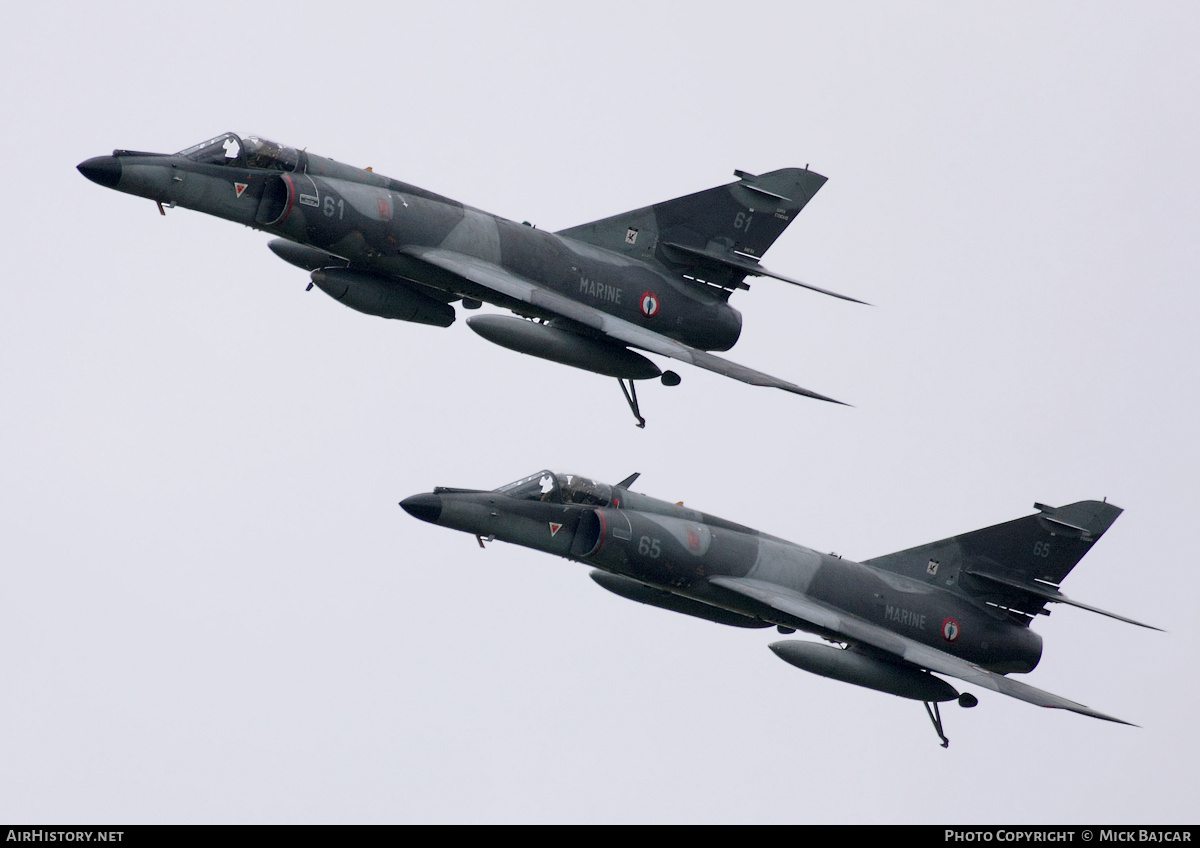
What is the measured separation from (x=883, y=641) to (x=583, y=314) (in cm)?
840

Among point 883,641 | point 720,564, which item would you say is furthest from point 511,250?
point 883,641

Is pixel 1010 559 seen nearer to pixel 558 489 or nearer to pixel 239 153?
pixel 558 489

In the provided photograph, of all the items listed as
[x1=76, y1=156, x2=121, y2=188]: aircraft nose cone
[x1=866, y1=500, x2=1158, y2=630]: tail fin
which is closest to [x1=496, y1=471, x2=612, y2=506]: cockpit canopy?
[x1=866, y1=500, x2=1158, y2=630]: tail fin

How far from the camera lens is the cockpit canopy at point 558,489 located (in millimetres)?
38344

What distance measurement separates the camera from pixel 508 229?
3941 centimetres

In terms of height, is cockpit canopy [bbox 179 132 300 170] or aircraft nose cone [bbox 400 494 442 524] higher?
cockpit canopy [bbox 179 132 300 170]

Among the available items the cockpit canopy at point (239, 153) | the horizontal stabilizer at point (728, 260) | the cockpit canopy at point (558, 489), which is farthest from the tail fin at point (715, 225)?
the cockpit canopy at point (239, 153)

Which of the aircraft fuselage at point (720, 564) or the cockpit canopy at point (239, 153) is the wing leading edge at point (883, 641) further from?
the cockpit canopy at point (239, 153)

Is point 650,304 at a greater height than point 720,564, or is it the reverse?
point 650,304

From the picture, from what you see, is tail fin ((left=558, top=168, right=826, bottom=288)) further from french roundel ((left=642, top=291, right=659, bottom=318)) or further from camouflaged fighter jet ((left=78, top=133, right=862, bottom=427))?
french roundel ((left=642, top=291, right=659, bottom=318))

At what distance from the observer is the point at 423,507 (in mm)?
37062

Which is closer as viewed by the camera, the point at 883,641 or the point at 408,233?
the point at 408,233

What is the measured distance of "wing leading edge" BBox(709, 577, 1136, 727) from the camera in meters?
38.5

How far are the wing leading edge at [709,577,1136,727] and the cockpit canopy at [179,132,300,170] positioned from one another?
36.5 feet
